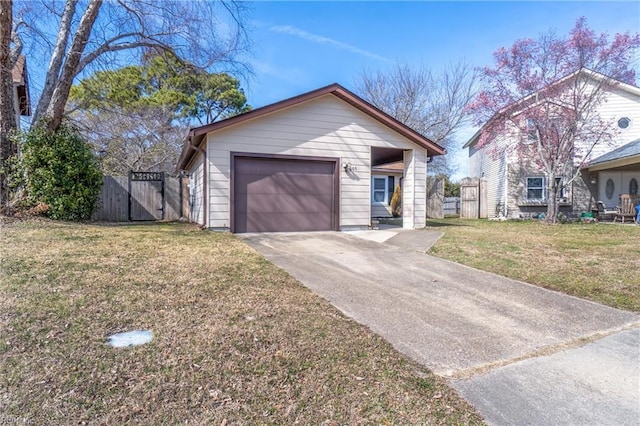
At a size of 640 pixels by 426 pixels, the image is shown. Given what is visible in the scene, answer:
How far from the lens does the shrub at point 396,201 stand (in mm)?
17391

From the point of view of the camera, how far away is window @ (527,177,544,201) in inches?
676

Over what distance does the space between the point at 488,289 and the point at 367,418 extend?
10.7ft

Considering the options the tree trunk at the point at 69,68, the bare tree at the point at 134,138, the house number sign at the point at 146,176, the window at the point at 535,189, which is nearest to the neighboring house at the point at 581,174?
the window at the point at 535,189

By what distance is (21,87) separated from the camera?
45.6ft

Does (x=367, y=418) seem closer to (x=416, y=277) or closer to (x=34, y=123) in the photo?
(x=416, y=277)

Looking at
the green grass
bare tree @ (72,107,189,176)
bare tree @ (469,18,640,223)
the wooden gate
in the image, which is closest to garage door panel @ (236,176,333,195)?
the green grass

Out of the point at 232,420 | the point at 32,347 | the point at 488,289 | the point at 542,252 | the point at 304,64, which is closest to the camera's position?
the point at 232,420

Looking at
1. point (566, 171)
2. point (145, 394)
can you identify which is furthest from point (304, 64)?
point (145, 394)

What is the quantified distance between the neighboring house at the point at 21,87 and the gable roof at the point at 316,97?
5.70m

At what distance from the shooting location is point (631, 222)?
14.3 m

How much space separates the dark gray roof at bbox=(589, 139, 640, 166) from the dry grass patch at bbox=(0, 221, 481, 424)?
15.1 m

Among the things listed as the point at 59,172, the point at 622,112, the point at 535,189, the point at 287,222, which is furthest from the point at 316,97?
the point at 622,112

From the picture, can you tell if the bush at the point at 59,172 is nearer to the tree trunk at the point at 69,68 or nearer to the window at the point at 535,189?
the tree trunk at the point at 69,68

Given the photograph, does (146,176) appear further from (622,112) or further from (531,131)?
(622,112)
